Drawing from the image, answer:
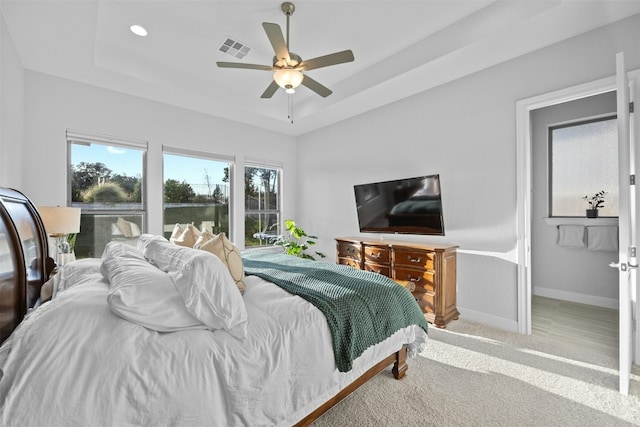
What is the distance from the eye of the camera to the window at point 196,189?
4.02 meters


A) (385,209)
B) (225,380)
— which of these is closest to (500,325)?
(385,209)

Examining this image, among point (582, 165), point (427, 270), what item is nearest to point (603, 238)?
point (582, 165)

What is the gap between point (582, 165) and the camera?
384cm

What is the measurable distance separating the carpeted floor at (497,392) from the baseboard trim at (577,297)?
5.39 feet

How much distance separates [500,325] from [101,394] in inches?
131

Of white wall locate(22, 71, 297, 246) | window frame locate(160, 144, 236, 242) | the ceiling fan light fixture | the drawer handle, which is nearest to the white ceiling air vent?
the ceiling fan light fixture

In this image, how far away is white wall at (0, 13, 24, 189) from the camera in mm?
2143

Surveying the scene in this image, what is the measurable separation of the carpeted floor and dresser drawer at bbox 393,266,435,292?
673mm

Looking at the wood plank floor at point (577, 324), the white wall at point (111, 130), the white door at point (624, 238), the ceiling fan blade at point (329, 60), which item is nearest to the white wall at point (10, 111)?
the white wall at point (111, 130)

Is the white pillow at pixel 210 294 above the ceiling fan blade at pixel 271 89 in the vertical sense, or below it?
below

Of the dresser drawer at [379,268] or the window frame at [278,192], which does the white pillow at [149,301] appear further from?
the window frame at [278,192]

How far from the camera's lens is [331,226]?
4844 millimetres

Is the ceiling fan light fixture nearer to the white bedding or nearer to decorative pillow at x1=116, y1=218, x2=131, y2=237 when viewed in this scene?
the white bedding

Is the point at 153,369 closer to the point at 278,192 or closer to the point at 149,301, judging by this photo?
the point at 149,301
